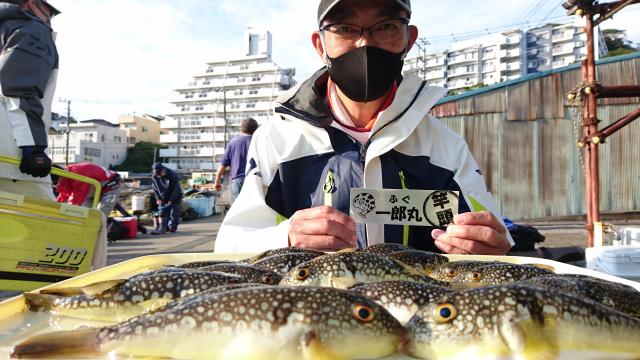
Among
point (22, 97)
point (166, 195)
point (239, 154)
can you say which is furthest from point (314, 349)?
point (166, 195)

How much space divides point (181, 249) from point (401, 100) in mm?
7302

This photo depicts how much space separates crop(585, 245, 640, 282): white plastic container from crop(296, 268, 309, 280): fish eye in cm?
333

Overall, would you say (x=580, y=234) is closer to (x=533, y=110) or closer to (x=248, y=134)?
(x=533, y=110)

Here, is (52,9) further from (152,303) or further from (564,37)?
(564,37)

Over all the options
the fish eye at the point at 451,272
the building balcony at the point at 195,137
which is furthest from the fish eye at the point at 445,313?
the building balcony at the point at 195,137

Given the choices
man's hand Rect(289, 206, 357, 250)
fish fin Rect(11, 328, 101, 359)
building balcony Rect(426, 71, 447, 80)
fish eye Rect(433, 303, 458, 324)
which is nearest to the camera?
fish fin Rect(11, 328, 101, 359)

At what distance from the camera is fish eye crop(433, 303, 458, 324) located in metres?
1.00

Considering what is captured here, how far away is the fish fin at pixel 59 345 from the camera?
0.87 m

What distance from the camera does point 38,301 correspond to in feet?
4.40

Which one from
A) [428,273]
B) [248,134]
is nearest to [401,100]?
[428,273]

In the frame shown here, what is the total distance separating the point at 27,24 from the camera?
3.39 m

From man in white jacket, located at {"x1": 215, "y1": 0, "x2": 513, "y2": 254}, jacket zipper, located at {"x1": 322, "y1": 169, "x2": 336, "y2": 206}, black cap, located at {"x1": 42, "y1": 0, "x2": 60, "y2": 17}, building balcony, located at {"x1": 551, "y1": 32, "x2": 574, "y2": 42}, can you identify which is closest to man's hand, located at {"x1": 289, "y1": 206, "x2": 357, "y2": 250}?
man in white jacket, located at {"x1": 215, "y1": 0, "x2": 513, "y2": 254}

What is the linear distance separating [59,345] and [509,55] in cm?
10423

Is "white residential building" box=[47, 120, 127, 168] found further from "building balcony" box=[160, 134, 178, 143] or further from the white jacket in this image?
the white jacket
